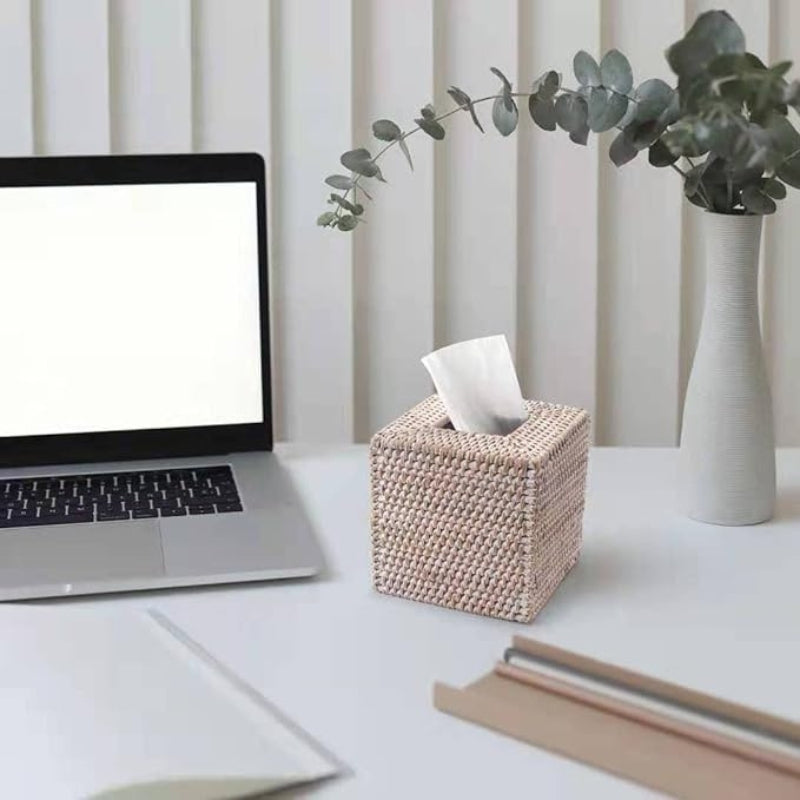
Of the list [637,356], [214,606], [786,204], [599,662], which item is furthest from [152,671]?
[786,204]

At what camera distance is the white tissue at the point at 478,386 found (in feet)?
3.07

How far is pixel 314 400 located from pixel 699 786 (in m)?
0.92

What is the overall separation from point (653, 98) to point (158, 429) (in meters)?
0.48

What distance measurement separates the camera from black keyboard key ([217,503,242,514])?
3.47ft

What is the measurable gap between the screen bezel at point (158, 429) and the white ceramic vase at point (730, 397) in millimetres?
356

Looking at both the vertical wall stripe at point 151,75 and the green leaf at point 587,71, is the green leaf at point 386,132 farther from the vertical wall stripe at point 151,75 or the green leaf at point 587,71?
the vertical wall stripe at point 151,75

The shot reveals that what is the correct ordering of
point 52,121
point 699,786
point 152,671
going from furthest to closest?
point 52,121, point 152,671, point 699,786

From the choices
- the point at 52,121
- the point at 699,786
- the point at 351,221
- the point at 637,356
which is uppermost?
the point at 52,121

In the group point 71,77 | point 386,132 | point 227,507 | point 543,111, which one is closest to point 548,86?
point 543,111

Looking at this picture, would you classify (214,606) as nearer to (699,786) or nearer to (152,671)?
(152,671)

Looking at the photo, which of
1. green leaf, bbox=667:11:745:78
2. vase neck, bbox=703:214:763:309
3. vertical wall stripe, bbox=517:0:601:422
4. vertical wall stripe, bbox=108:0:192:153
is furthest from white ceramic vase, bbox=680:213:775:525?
vertical wall stripe, bbox=108:0:192:153

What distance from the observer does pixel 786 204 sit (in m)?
1.55

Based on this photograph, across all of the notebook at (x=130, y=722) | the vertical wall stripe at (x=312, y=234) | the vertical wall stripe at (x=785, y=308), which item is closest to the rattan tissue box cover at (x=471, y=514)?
the notebook at (x=130, y=722)

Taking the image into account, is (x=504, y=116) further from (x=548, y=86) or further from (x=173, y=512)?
(x=173, y=512)
